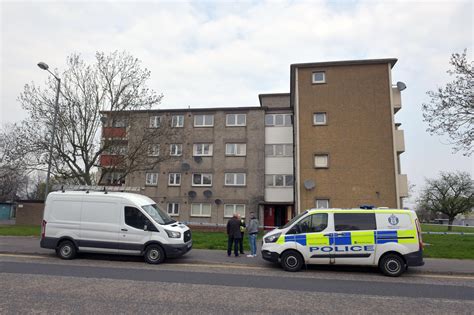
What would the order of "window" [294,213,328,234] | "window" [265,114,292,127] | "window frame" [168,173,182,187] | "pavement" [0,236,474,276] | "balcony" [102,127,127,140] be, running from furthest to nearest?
"window frame" [168,173,182,187]
"window" [265,114,292,127]
"balcony" [102,127,127,140]
"pavement" [0,236,474,276]
"window" [294,213,328,234]

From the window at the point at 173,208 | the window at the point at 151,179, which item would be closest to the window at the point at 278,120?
the window at the point at 173,208

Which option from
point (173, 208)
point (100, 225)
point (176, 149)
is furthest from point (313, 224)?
point (176, 149)

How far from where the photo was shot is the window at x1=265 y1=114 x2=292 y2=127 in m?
27.3

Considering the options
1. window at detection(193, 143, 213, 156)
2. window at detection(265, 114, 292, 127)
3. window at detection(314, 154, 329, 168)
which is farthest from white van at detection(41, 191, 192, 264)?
window at detection(265, 114, 292, 127)

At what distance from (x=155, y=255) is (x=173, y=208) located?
1762 centimetres

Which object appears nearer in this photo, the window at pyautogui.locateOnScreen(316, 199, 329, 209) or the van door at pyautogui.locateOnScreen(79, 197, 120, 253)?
the van door at pyautogui.locateOnScreen(79, 197, 120, 253)

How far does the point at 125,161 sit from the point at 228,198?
1049 cm

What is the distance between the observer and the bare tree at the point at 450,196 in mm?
44250

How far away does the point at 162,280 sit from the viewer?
7836mm

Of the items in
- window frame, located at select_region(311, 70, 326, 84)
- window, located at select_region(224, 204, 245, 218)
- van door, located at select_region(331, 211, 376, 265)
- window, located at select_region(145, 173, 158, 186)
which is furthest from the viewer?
window, located at select_region(145, 173, 158, 186)

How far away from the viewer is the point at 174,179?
Result: 28000 millimetres

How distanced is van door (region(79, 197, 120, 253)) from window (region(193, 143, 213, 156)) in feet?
56.7

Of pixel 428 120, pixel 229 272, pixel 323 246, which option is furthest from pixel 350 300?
pixel 428 120

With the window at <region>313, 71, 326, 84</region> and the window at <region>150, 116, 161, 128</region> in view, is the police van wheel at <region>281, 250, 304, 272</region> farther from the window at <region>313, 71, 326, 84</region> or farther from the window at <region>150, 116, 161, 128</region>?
the window at <region>313, 71, 326, 84</region>
